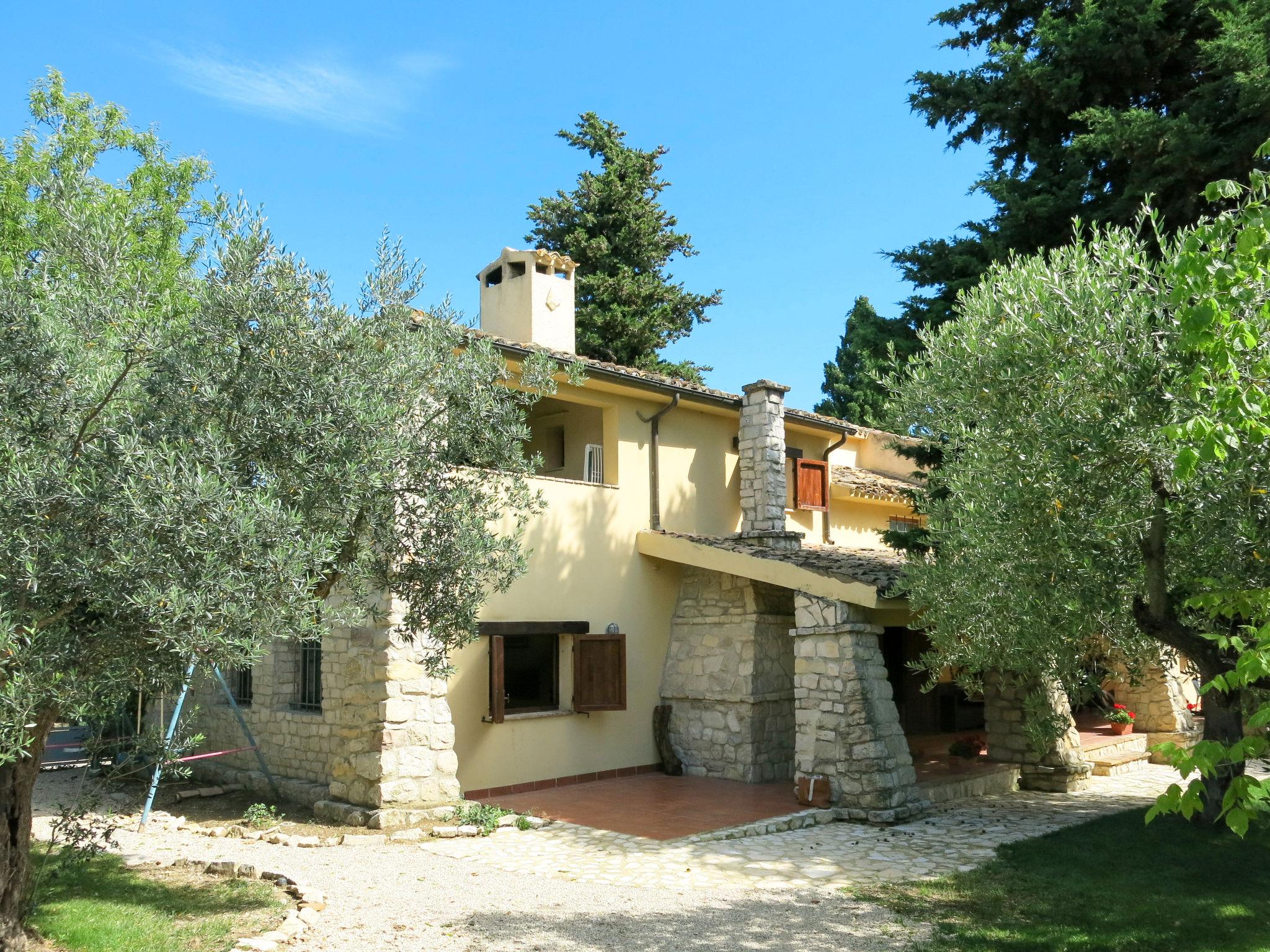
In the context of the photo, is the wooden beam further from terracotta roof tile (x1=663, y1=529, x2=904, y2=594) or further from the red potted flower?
the red potted flower

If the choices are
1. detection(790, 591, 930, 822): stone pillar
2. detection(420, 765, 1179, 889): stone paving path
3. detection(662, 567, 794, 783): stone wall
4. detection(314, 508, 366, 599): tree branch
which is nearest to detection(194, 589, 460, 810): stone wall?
detection(420, 765, 1179, 889): stone paving path

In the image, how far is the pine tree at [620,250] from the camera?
24.6 meters

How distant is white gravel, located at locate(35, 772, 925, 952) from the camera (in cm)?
671

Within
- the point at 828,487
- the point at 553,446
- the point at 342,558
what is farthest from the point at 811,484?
the point at 342,558

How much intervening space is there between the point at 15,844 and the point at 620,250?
21.3 meters

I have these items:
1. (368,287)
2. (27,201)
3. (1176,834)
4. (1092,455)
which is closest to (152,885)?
(368,287)

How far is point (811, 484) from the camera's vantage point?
16734 mm

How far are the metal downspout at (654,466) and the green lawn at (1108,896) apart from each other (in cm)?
662

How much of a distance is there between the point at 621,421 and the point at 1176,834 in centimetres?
839

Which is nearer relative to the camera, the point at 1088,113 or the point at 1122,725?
the point at 1088,113

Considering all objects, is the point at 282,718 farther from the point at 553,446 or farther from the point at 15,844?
the point at 15,844

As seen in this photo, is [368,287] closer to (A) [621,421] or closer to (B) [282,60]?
(B) [282,60]

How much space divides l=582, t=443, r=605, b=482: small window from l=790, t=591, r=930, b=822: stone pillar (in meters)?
3.94

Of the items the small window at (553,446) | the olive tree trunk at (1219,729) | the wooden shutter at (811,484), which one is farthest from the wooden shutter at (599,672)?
the olive tree trunk at (1219,729)
